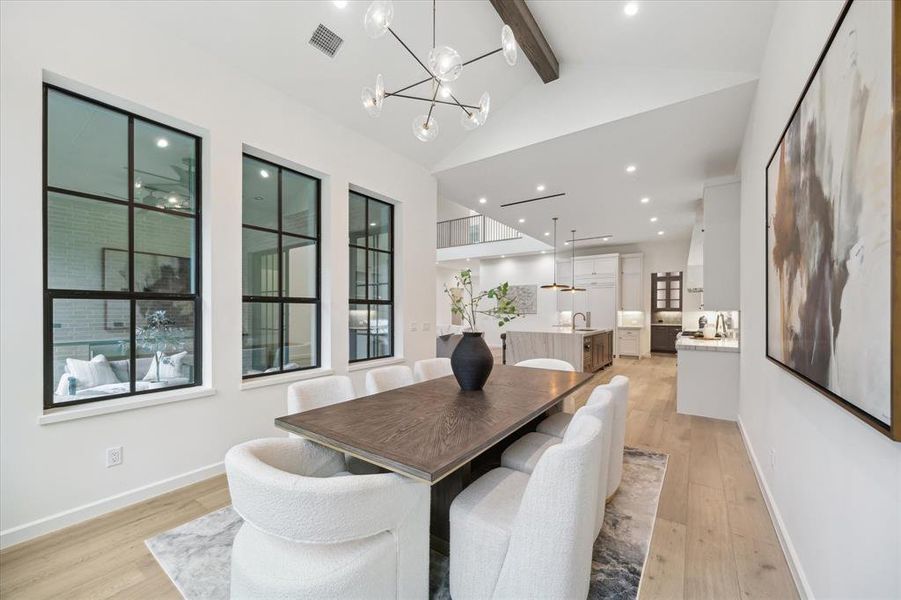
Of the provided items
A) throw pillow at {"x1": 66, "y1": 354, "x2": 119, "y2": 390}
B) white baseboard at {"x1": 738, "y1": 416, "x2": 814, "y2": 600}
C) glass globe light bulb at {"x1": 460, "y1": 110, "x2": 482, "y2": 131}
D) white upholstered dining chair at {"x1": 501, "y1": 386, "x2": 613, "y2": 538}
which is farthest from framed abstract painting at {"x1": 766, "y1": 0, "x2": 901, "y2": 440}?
throw pillow at {"x1": 66, "y1": 354, "x2": 119, "y2": 390}

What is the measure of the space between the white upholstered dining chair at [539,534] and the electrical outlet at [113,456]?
2.38 meters

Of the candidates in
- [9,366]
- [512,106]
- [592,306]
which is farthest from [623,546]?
[592,306]

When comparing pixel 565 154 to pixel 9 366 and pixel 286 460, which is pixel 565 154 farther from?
pixel 9 366

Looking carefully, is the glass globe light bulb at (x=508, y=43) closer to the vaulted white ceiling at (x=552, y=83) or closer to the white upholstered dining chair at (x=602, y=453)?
the vaulted white ceiling at (x=552, y=83)

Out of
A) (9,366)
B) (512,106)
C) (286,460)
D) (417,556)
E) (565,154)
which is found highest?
(512,106)

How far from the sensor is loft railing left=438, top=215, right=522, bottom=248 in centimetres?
1130

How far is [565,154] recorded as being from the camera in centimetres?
429

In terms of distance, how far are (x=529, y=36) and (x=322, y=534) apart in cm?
383

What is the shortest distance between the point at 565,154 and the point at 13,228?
4.57 meters

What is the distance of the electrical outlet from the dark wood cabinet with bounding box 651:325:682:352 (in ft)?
35.9

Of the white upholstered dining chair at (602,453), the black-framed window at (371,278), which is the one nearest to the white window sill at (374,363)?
the black-framed window at (371,278)

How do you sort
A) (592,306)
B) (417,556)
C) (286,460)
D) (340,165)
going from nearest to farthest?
(417,556) → (286,460) → (340,165) → (592,306)

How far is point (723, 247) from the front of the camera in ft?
14.0

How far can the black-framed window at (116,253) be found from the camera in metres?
2.31
